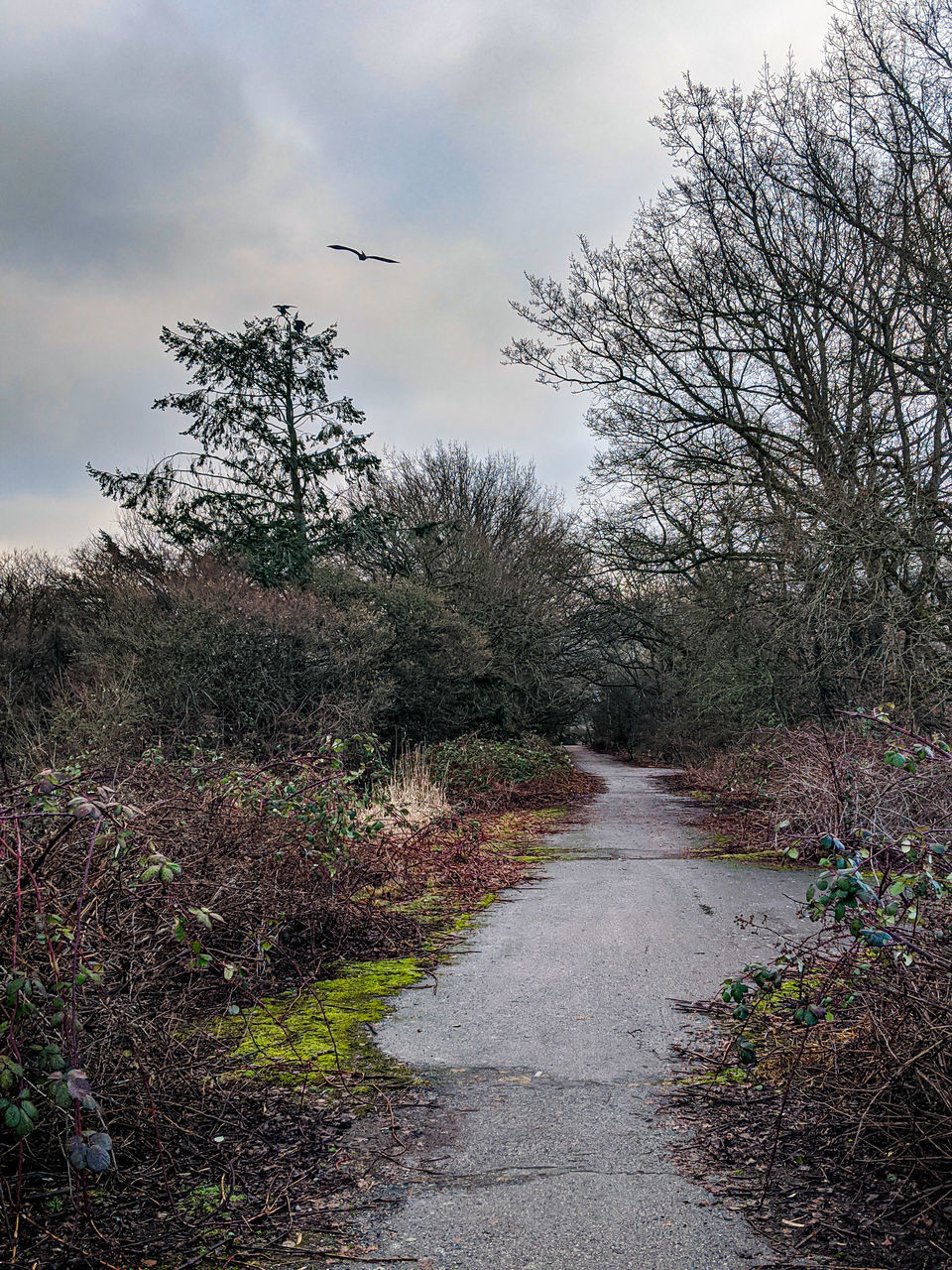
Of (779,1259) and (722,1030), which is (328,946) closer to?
(722,1030)

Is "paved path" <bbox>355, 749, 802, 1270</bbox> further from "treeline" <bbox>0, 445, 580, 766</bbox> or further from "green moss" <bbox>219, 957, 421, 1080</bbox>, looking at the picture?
"treeline" <bbox>0, 445, 580, 766</bbox>

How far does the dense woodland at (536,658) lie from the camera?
3102 millimetres

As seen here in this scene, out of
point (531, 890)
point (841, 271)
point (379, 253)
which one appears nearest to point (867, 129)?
point (841, 271)

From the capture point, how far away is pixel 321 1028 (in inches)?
182

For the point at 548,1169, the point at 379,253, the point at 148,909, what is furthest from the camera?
the point at 379,253

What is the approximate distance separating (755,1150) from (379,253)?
724cm

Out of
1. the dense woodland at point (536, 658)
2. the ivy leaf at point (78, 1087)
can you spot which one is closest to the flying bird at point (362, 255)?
the dense woodland at point (536, 658)

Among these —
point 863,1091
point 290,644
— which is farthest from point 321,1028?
point 290,644

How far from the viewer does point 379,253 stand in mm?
7727

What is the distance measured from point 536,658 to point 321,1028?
21.2m

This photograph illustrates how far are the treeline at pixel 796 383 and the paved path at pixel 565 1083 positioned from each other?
5707 mm

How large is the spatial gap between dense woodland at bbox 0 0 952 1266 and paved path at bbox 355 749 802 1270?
537mm

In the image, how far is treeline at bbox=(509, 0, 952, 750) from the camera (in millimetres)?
12211

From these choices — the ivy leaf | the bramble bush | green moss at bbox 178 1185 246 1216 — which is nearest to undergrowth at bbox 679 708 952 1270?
the bramble bush
